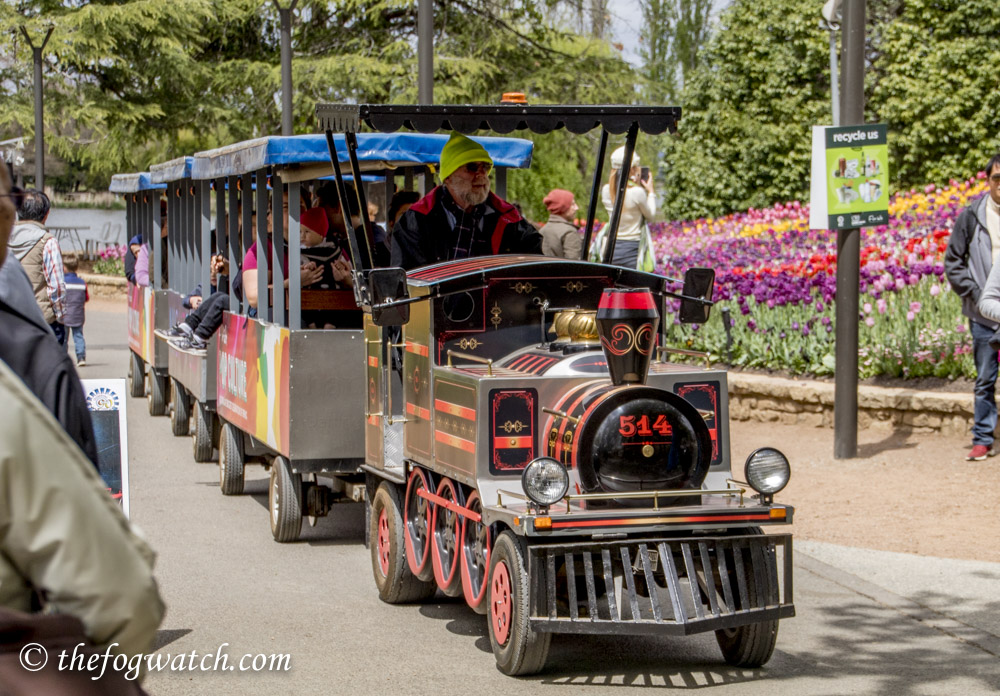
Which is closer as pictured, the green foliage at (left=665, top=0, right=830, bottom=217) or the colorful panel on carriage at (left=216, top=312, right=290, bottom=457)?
the colorful panel on carriage at (left=216, top=312, right=290, bottom=457)

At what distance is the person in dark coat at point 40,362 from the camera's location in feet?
8.66

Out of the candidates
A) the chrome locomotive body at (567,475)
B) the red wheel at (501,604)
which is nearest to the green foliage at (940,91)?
the chrome locomotive body at (567,475)

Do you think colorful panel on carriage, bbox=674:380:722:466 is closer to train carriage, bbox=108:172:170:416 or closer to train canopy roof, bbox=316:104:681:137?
train canopy roof, bbox=316:104:681:137

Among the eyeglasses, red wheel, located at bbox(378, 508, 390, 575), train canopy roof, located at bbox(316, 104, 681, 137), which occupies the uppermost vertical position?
train canopy roof, located at bbox(316, 104, 681, 137)

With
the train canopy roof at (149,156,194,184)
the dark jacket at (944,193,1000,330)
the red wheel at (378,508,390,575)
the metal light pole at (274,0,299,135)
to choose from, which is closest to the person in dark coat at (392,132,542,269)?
the red wheel at (378,508,390,575)

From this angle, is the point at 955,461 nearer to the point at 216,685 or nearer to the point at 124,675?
the point at 216,685

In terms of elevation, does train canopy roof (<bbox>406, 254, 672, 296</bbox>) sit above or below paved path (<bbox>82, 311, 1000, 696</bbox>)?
above

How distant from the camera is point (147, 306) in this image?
1502 centimetres

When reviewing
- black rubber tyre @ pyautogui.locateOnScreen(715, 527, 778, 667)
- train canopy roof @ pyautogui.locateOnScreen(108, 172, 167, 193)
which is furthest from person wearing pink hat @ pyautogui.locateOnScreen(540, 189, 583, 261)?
black rubber tyre @ pyautogui.locateOnScreen(715, 527, 778, 667)

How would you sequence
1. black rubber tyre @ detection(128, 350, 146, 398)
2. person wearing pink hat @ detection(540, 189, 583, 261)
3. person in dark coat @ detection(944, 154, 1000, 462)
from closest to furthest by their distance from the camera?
person in dark coat @ detection(944, 154, 1000, 462), person wearing pink hat @ detection(540, 189, 583, 261), black rubber tyre @ detection(128, 350, 146, 398)

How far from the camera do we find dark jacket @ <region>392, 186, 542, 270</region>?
24.6 ft

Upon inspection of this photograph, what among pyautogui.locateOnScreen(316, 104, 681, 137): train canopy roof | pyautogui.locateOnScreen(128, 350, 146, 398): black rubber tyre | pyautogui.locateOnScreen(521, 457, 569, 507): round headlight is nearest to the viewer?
pyautogui.locateOnScreen(521, 457, 569, 507): round headlight

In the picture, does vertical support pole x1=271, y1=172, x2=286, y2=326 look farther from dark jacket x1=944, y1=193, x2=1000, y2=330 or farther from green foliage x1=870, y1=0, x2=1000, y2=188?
green foliage x1=870, y1=0, x2=1000, y2=188

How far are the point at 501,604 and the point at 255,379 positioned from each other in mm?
3913
